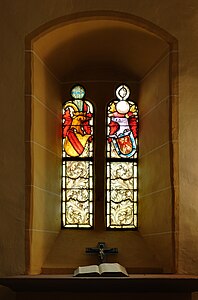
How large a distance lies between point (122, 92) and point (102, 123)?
12.8 inches

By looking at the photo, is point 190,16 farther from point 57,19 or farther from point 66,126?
point 66,126

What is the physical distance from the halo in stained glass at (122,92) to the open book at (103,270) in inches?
65.0

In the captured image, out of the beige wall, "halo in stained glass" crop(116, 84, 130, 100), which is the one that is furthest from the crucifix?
"halo in stained glass" crop(116, 84, 130, 100)

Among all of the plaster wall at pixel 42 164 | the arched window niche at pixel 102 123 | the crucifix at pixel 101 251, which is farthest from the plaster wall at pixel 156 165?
the plaster wall at pixel 42 164

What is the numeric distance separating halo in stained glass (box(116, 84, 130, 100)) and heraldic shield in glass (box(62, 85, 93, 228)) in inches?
10.1

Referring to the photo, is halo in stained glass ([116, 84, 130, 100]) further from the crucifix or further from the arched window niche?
the crucifix

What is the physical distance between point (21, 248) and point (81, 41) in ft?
5.75

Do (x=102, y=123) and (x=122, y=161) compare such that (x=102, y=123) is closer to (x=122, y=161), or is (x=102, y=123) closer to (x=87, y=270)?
(x=122, y=161)

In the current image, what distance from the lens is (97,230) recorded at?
698 centimetres

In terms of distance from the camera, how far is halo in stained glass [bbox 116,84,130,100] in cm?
721

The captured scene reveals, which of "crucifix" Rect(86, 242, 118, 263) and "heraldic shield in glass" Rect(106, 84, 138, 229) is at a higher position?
"heraldic shield in glass" Rect(106, 84, 138, 229)

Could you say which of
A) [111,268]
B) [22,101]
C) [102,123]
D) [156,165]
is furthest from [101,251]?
[22,101]

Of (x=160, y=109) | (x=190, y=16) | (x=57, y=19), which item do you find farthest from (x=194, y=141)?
(x=57, y=19)

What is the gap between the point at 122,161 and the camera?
7152mm
